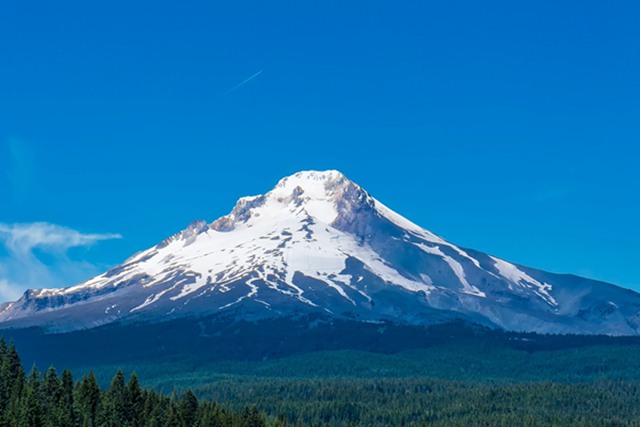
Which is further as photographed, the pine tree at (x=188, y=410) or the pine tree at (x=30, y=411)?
the pine tree at (x=188, y=410)

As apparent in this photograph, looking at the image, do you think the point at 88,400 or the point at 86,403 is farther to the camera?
the point at 88,400

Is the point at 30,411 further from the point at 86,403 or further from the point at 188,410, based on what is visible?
the point at 188,410

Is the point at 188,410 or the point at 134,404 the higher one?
the point at 134,404

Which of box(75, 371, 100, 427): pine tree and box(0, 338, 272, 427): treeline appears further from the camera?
box(75, 371, 100, 427): pine tree

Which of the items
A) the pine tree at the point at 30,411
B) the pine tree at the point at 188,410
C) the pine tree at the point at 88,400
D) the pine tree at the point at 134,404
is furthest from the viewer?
the pine tree at the point at 188,410

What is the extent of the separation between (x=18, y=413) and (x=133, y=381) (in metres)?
22.0

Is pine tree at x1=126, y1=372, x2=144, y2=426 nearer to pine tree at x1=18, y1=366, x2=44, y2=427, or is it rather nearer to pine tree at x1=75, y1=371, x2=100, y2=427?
pine tree at x1=75, y1=371, x2=100, y2=427

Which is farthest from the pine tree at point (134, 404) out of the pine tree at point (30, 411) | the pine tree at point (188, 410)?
the pine tree at point (30, 411)

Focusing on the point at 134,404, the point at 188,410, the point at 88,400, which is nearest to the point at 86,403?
the point at 88,400

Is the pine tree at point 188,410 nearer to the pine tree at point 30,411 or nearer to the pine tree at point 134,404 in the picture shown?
the pine tree at point 134,404

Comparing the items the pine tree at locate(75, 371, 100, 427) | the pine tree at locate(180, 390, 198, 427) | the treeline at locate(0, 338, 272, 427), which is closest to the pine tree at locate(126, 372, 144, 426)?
the treeline at locate(0, 338, 272, 427)

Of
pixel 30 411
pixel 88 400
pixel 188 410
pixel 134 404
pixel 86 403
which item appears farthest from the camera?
pixel 188 410

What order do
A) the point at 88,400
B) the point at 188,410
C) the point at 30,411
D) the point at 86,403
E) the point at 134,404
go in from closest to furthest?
the point at 30,411 → the point at 86,403 → the point at 88,400 → the point at 134,404 → the point at 188,410

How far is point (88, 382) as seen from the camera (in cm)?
17050
